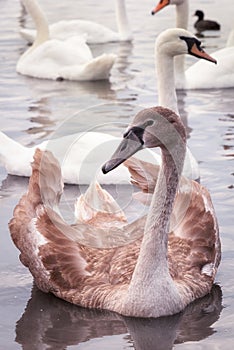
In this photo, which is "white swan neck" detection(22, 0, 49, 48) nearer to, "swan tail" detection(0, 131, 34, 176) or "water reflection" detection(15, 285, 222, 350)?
"swan tail" detection(0, 131, 34, 176)

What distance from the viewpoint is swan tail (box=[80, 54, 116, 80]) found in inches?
529

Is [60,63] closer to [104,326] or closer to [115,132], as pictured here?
[115,132]

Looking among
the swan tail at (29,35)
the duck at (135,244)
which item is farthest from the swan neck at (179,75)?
the duck at (135,244)

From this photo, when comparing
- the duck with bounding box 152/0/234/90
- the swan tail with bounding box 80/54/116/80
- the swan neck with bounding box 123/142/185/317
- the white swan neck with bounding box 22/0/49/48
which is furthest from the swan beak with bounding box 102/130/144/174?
the white swan neck with bounding box 22/0/49/48

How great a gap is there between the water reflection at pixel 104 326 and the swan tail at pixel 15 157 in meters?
2.85

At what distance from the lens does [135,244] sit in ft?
21.2

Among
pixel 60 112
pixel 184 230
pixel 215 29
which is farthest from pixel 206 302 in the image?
pixel 215 29

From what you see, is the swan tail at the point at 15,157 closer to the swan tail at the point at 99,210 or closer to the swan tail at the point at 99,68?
the swan tail at the point at 99,210

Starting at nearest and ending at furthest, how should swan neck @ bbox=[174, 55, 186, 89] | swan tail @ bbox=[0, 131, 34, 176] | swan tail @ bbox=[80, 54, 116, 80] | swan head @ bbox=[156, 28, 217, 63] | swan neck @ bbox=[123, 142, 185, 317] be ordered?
swan neck @ bbox=[123, 142, 185, 317] < swan tail @ bbox=[0, 131, 34, 176] < swan head @ bbox=[156, 28, 217, 63] < swan neck @ bbox=[174, 55, 186, 89] < swan tail @ bbox=[80, 54, 116, 80]

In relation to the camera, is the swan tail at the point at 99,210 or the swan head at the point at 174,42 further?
the swan head at the point at 174,42

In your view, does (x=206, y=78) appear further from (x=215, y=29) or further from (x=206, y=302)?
(x=206, y=302)

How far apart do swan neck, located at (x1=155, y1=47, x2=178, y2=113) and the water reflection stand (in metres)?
3.04

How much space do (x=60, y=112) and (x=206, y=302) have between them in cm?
588

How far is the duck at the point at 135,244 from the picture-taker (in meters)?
5.86
